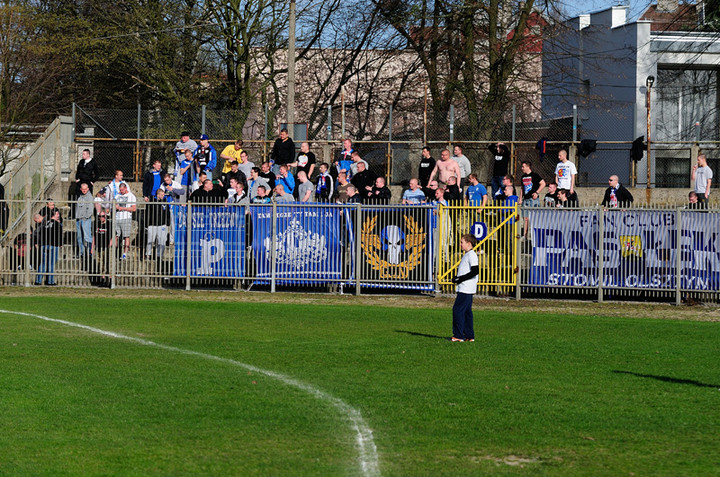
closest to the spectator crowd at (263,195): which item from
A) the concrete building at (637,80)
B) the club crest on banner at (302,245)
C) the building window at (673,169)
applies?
the club crest on banner at (302,245)

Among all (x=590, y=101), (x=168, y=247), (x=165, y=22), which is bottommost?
(x=168, y=247)

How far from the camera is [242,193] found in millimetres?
24188

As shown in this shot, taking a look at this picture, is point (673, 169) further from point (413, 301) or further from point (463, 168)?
point (413, 301)

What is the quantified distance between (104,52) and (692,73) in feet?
81.8

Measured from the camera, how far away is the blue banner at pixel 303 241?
74.8ft

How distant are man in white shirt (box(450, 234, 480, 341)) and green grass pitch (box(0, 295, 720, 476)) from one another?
1.35 feet

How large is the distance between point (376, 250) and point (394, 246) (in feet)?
1.34

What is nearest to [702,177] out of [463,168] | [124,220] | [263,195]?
[463,168]

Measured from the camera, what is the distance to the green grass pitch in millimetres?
8078

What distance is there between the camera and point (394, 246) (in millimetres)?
22625

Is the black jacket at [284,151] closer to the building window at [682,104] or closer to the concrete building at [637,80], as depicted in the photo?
the concrete building at [637,80]

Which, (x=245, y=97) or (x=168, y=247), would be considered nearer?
(x=168, y=247)

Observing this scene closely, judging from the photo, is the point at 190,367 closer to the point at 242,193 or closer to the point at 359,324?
the point at 359,324

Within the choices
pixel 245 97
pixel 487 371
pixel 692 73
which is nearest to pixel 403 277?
pixel 487 371
